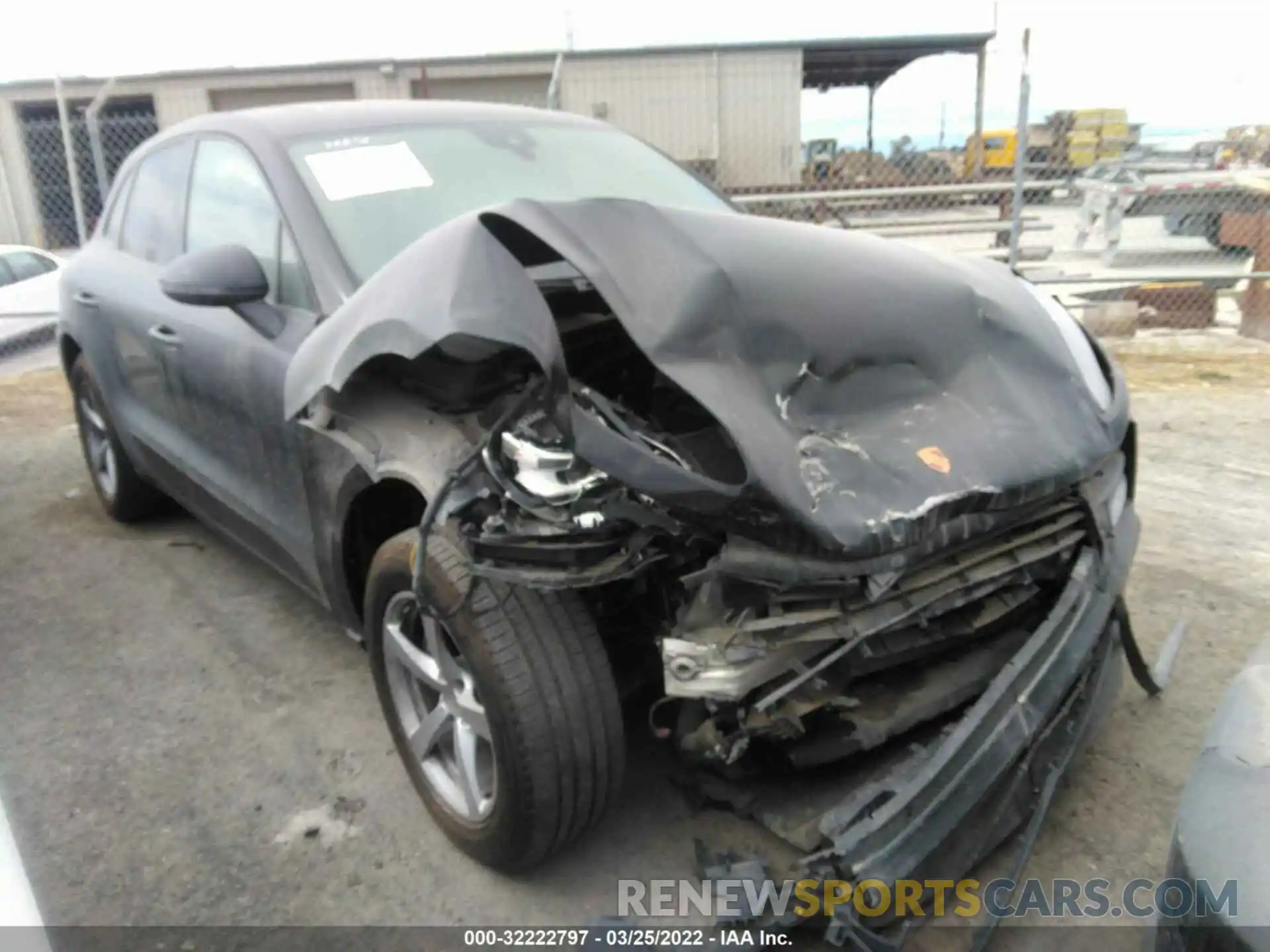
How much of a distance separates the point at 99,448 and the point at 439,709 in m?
3.20

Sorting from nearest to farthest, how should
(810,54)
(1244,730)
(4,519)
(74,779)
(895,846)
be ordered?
(1244,730) → (895,846) → (74,779) → (4,519) → (810,54)

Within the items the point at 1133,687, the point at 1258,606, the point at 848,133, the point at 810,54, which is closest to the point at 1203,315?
the point at 1258,606

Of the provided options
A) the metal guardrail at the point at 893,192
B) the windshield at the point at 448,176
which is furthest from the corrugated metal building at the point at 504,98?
the windshield at the point at 448,176

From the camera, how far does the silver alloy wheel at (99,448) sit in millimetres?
4531

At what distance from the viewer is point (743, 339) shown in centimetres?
206

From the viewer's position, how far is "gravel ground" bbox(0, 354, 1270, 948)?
2.36 metres

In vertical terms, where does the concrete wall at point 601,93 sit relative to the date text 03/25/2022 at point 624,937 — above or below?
above

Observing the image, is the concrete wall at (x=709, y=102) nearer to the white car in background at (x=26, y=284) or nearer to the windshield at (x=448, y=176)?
the white car in background at (x=26, y=284)

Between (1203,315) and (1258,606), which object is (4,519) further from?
(1203,315)

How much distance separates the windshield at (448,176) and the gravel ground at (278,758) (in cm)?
143

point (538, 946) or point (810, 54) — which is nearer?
point (538, 946)

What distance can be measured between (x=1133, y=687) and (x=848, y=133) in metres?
28.5

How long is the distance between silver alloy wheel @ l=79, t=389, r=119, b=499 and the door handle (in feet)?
3.42

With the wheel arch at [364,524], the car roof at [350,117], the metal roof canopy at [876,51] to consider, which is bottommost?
the wheel arch at [364,524]
